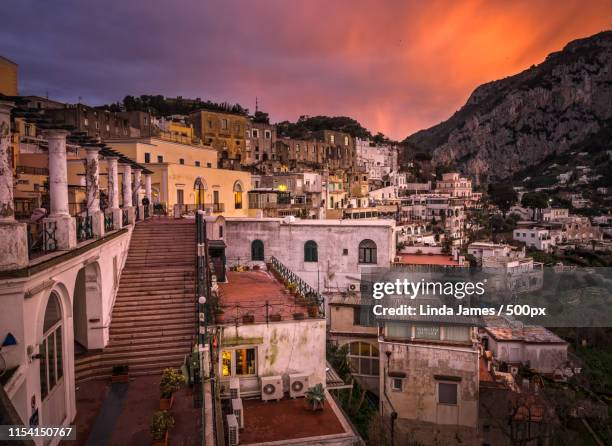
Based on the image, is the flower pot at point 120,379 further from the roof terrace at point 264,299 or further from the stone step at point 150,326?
the roof terrace at point 264,299

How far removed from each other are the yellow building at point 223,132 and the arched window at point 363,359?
1741 inches

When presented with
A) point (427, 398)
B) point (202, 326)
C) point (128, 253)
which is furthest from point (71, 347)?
point (427, 398)

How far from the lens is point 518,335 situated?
87.0ft

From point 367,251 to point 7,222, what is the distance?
21110mm

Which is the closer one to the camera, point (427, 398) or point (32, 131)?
point (427, 398)

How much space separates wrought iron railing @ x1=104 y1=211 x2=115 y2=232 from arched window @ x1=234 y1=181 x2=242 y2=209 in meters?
19.5

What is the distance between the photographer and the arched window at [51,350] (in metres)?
7.89

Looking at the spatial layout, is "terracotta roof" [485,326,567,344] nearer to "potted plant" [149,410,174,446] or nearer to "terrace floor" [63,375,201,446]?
"terrace floor" [63,375,201,446]

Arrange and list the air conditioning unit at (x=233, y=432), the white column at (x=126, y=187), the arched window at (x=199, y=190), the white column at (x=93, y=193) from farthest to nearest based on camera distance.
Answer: the arched window at (x=199, y=190) < the white column at (x=126, y=187) < the white column at (x=93, y=193) < the air conditioning unit at (x=233, y=432)

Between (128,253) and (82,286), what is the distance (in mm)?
4380

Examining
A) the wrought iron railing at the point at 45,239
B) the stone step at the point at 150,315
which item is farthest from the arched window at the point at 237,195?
the wrought iron railing at the point at 45,239

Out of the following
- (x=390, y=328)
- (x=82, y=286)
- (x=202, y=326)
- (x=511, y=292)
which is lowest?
(x=511, y=292)

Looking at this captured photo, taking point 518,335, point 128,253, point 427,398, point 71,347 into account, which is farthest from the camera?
point 518,335

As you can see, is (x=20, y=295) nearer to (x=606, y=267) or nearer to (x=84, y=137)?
(x=84, y=137)
